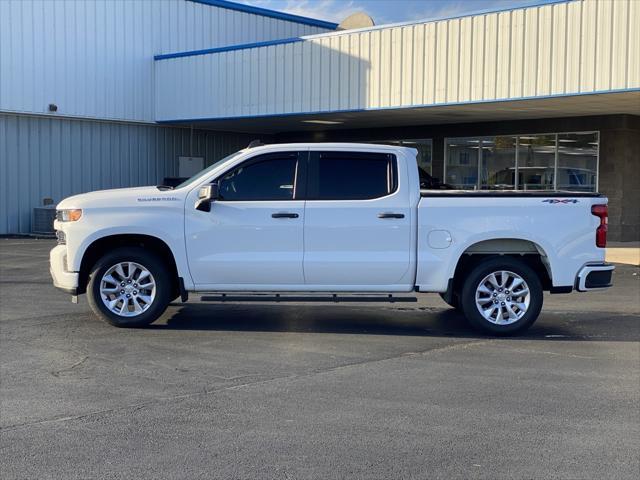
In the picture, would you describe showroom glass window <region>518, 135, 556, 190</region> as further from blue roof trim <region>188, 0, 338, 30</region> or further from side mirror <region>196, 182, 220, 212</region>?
side mirror <region>196, 182, 220, 212</region>

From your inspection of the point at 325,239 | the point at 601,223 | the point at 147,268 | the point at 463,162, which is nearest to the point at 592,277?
the point at 601,223

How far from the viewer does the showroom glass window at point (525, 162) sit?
69.2ft

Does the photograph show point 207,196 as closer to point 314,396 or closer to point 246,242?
point 246,242

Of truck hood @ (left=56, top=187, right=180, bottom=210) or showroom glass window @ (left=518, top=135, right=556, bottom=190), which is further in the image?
showroom glass window @ (left=518, top=135, right=556, bottom=190)

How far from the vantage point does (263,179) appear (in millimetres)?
9312

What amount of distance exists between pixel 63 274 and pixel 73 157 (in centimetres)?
1634

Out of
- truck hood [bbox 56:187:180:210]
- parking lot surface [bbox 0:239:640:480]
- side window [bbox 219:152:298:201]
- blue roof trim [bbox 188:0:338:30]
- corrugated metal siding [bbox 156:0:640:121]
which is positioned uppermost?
blue roof trim [bbox 188:0:338:30]

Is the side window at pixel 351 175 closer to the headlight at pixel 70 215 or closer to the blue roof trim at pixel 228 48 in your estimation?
the headlight at pixel 70 215

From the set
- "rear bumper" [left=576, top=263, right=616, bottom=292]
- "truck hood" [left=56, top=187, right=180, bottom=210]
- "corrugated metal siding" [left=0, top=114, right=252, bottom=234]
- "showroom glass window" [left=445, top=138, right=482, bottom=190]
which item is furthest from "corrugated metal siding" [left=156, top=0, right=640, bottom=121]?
"truck hood" [left=56, top=187, right=180, bottom=210]

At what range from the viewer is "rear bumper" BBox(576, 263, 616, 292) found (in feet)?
30.2

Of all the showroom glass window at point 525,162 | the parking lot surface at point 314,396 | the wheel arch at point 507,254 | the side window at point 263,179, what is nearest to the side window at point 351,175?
the side window at point 263,179

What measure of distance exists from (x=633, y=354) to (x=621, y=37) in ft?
30.3

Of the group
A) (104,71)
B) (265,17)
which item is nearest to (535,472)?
(104,71)

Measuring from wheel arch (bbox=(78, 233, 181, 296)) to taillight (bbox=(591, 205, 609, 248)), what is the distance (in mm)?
4726
